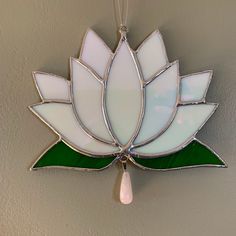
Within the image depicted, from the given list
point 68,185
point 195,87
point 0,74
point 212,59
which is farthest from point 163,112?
point 0,74

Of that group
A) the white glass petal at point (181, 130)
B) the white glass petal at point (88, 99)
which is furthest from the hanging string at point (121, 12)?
the white glass petal at point (181, 130)

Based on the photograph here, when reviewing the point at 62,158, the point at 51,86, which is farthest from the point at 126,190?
the point at 51,86

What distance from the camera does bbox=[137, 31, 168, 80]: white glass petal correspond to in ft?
3.51

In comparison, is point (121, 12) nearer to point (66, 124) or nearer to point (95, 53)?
point (95, 53)

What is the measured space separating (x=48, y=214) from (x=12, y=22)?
50 centimetres

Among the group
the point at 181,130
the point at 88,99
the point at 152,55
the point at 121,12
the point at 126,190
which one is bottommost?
the point at 126,190

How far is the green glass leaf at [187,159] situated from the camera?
42.3 inches

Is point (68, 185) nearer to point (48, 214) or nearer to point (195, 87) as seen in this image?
point (48, 214)

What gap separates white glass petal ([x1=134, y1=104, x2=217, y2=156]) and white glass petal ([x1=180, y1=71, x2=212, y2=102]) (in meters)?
0.02

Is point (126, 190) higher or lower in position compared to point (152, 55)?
lower

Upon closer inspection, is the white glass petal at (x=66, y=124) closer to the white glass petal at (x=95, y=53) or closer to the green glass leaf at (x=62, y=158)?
the green glass leaf at (x=62, y=158)

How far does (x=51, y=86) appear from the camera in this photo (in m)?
1.03

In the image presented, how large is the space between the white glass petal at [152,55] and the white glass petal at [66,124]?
0.72ft

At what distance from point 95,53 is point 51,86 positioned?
0.14 m
